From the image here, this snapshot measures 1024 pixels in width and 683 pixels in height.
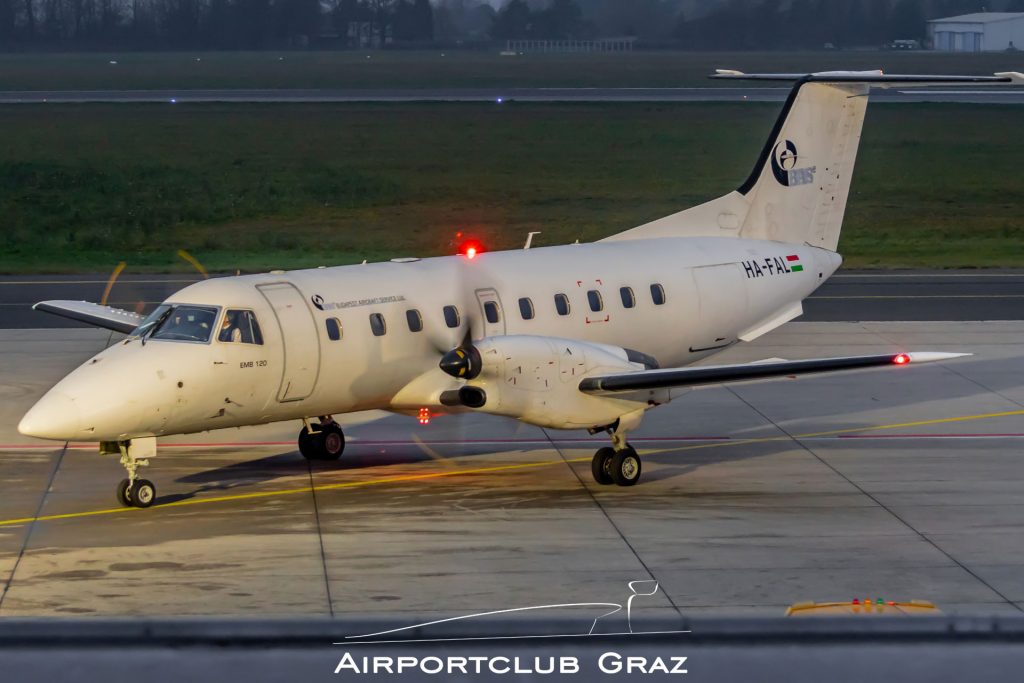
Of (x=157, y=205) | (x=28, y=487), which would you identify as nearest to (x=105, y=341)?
(x=28, y=487)

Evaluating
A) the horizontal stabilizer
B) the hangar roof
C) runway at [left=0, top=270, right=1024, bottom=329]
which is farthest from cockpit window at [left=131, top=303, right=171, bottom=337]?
the hangar roof

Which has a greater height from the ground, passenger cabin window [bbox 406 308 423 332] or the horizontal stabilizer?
the horizontal stabilizer

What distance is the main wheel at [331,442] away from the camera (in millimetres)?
20891

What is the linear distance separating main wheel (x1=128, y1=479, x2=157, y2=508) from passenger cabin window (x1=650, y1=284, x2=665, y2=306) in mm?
7838

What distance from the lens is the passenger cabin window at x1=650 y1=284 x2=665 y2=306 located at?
21.9 metres

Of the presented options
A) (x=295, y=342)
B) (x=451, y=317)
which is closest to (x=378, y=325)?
(x=451, y=317)

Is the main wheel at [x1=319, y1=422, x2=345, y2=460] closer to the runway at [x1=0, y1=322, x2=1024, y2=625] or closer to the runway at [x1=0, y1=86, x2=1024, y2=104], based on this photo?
the runway at [x1=0, y1=322, x2=1024, y2=625]

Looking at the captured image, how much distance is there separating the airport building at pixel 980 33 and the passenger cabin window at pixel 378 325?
15990cm

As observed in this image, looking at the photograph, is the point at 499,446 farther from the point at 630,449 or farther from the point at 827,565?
the point at 827,565

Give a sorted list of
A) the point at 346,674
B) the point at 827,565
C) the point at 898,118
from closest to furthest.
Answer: the point at 346,674 → the point at 827,565 → the point at 898,118

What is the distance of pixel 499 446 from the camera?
2208cm

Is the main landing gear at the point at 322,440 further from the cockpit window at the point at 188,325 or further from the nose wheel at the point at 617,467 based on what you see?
the nose wheel at the point at 617,467

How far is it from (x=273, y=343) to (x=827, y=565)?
23.6 feet

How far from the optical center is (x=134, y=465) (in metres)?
18.1
